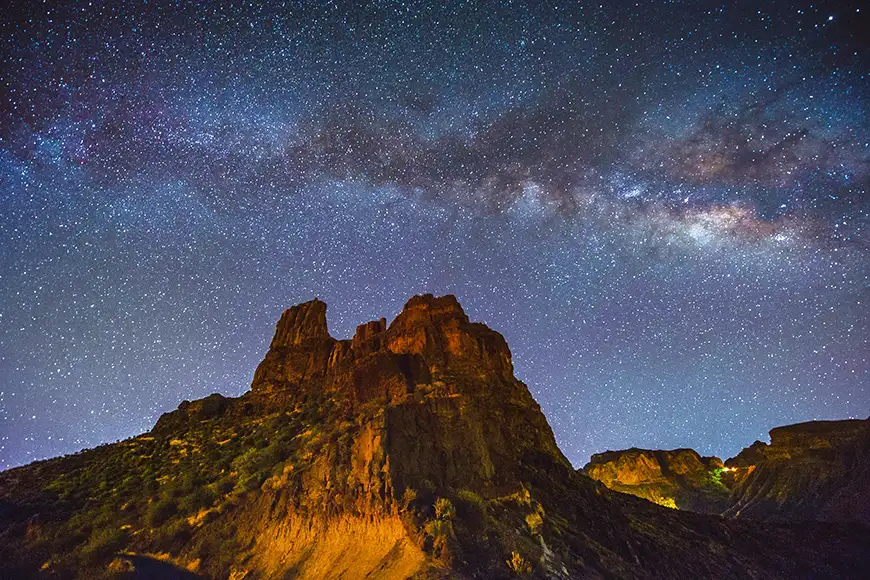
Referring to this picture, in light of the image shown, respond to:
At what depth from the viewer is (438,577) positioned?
1992 centimetres

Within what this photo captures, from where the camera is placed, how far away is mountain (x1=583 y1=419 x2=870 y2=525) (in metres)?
50.3

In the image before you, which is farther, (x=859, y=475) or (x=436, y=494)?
(x=859, y=475)

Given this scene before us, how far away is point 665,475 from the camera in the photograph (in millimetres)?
87750

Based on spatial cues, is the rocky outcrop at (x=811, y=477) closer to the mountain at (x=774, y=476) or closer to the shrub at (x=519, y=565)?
the mountain at (x=774, y=476)

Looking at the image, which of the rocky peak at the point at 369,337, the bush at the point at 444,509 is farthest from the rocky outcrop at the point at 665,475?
the bush at the point at 444,509

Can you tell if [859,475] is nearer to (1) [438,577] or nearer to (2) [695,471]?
(2) [695,471]

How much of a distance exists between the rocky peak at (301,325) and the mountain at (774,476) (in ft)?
173

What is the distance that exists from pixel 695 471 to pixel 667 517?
59911 millimetres

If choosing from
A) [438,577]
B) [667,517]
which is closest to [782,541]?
[667,517]

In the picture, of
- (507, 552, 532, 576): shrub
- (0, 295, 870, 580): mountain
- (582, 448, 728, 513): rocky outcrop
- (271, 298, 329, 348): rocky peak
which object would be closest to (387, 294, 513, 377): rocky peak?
(0, 295, 870, 580): mountain

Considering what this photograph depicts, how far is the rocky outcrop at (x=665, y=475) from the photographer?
7669 cm

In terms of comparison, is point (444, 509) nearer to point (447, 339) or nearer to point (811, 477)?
point (447, 339)

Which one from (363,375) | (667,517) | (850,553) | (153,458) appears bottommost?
(850,553)

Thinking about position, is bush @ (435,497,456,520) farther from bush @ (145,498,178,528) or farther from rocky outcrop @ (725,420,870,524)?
rocky outcrop @ (725,420,870,524)
